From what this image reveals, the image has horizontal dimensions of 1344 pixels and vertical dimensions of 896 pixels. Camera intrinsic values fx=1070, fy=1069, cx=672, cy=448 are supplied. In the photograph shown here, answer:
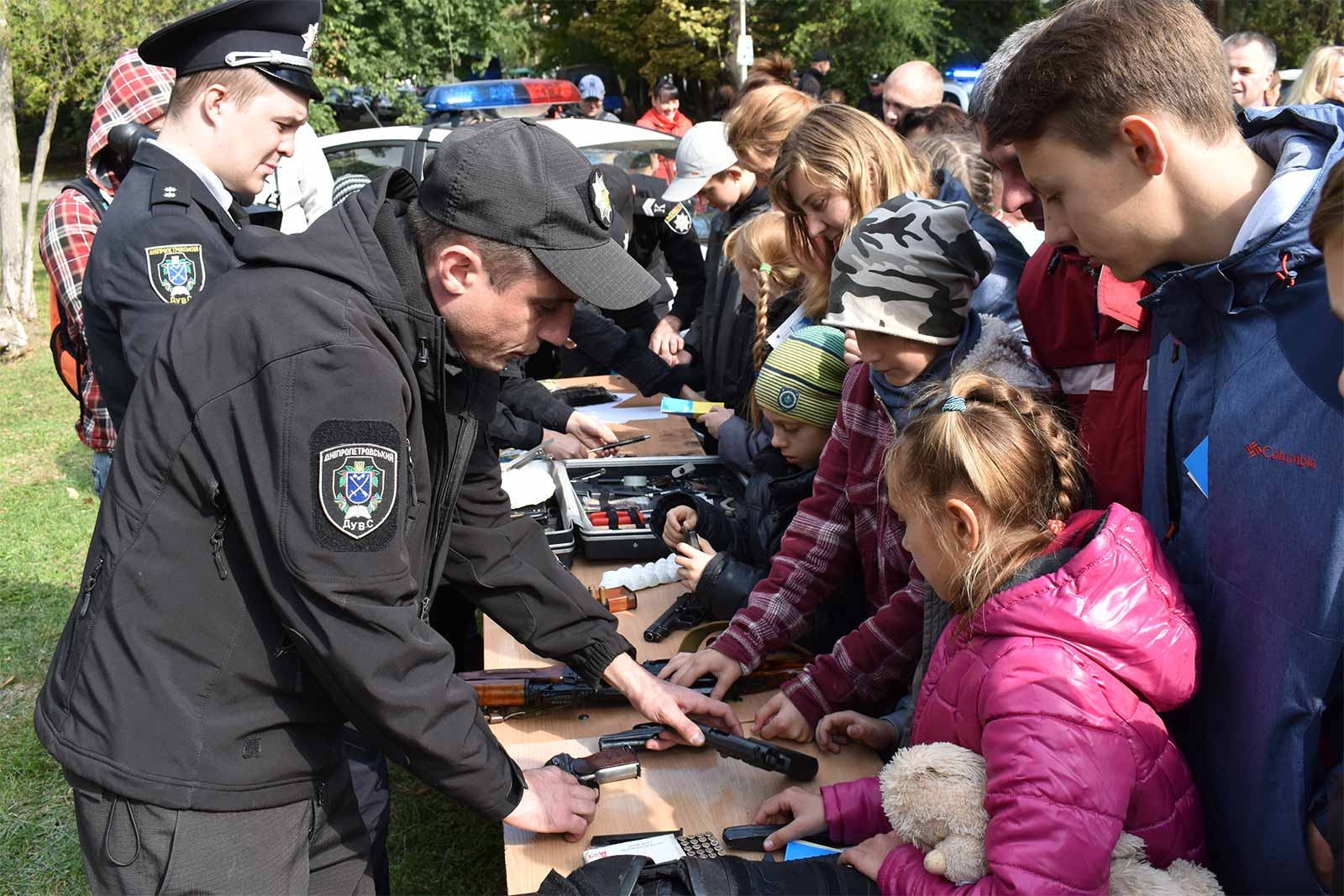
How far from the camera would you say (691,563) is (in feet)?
9.16

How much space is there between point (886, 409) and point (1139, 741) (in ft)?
3.42

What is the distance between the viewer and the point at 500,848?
11.4ft

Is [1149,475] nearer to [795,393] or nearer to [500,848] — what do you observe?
[795,393]

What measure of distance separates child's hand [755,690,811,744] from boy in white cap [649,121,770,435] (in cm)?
209

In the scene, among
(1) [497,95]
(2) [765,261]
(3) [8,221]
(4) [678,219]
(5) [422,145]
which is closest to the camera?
(2) [765,261]

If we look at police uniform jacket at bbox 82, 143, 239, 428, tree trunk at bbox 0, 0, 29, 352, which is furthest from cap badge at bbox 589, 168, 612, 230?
tree trunk at bbox 0, 0, 29, 352

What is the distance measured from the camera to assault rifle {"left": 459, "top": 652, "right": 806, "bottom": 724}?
7.86 ft

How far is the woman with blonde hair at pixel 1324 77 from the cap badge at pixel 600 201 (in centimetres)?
404

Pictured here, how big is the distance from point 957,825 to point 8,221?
10.8 m

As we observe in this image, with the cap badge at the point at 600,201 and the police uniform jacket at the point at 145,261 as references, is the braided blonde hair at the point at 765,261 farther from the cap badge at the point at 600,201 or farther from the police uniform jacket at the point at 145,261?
the cap badge at the point at 600,201

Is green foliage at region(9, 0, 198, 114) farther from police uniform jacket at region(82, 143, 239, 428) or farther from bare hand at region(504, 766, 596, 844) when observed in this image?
bare hand at region(504, 766, 596, 844)

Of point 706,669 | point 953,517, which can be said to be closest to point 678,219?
point 706,669

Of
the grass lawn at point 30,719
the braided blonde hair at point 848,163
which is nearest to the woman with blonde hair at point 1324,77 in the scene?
the braided blonde hair at point 848,163

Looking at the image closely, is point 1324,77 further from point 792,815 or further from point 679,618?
point 792,815
